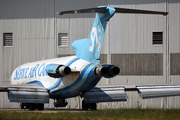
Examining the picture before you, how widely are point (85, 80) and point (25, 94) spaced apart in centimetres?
354

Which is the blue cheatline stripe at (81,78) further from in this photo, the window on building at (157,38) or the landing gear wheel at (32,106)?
the window on building at (157,38)

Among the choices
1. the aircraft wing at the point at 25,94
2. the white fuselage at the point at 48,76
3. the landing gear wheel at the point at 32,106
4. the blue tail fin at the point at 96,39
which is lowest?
the landing gear wheel at the point at 32,106

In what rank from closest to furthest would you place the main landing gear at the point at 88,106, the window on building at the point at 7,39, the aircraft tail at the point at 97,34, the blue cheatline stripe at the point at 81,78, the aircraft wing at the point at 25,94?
1. the aircraft tail at the point at 97,34
2. the blue cheatline stripe at the point at 81,78
3. the aircraft wing at the point at 25,94
4. the main landing gear at the point at 88,106
5. the window on building at the point at 7,39

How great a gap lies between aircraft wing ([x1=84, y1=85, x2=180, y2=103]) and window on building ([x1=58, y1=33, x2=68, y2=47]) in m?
8.63

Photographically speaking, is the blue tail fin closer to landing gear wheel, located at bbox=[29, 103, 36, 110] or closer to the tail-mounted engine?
the tail-mounted engine

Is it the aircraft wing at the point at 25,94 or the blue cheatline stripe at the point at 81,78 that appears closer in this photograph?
the blue cheatline stripe at the point at 81,78

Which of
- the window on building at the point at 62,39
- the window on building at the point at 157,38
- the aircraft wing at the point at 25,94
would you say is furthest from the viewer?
the window on building at the point at 62,39

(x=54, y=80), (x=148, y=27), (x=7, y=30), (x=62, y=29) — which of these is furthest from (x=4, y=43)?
(x=148, y=27)

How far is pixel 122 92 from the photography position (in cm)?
1859

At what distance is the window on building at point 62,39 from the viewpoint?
26.7 metres

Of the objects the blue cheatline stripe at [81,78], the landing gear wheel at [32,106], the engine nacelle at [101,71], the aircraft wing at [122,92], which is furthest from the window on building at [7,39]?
the engine nacelle at [101,71]

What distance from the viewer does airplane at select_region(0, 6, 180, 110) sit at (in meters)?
15.9

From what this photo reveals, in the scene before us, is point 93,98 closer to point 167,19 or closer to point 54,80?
point 54,80

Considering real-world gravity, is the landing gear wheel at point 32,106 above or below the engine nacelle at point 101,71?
below
